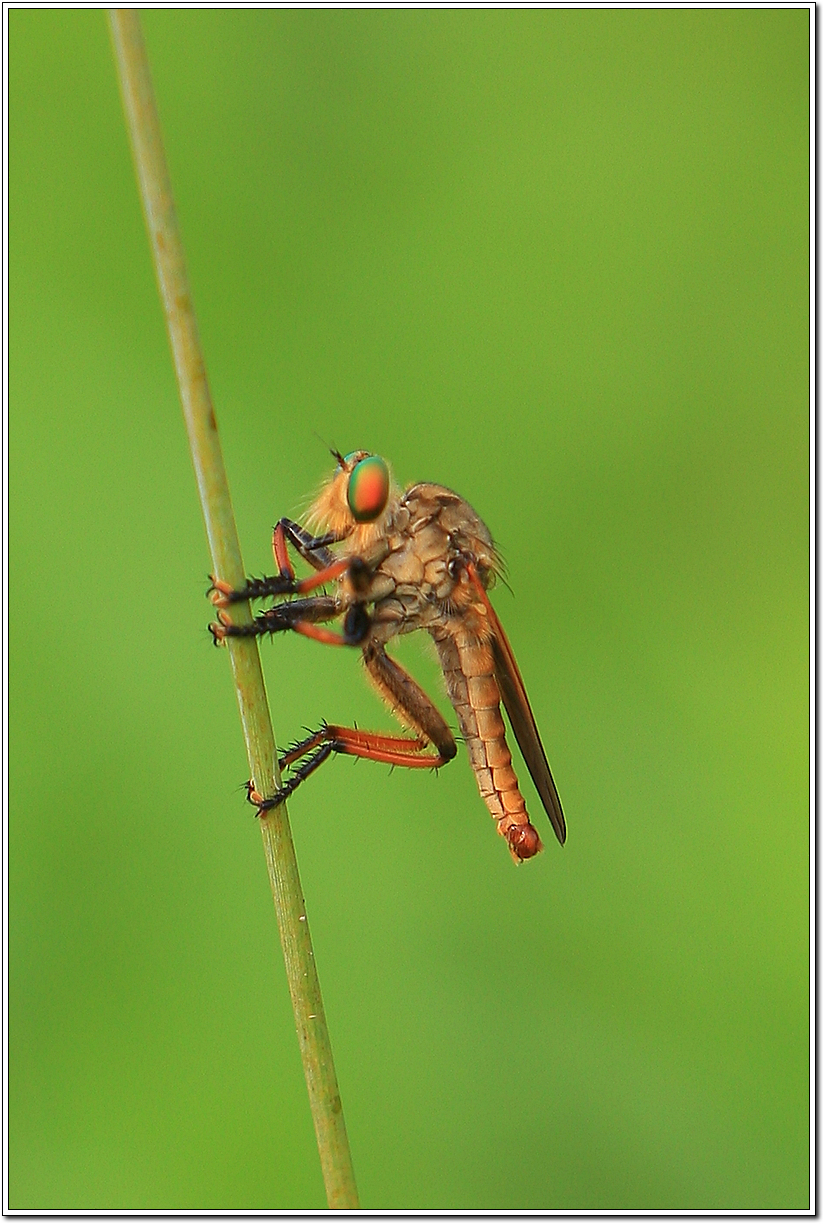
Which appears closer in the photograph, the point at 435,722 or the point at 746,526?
the point at 435,722

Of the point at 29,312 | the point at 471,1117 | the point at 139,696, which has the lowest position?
the point at 471,1117

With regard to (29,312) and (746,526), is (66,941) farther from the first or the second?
(746,526)

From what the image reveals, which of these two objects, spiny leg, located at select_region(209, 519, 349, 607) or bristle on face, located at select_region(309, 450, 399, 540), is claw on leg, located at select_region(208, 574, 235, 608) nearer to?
spiny leg, located at select_region(209, 519, 349, 607)

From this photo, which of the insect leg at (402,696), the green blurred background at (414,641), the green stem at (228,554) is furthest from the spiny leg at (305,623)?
the green blurred background at (414,641)

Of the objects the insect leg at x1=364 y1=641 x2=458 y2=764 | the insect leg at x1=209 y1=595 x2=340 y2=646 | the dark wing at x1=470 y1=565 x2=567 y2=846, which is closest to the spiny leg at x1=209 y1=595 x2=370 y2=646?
the insect leg at x1=209 y1=595 x2=340 y2=646

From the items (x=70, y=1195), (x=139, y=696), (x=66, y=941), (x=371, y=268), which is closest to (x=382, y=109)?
(x=371, y=268)

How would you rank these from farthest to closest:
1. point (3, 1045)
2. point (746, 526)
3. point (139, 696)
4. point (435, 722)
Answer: point (746, 526)
point (139, 696)
point (435, 722)
point (3, 1045)

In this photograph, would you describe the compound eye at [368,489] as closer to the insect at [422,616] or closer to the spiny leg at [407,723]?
the insect at [422,616]
